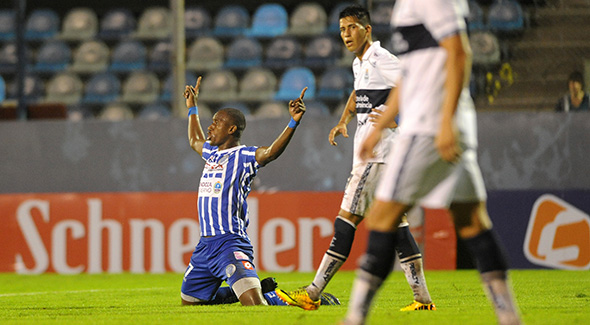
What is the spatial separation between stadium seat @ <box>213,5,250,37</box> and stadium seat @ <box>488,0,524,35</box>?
4302mm

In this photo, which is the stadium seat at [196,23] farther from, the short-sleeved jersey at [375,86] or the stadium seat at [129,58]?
the short-sleeved jersey at [375,86]

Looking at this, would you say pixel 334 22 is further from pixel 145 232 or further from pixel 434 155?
pixel 434 155

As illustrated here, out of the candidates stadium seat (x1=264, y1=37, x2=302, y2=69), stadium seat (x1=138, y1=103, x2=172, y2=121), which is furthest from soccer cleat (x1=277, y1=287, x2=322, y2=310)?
stadium seat (x1=264, y1=37, x2=302, y2=69)

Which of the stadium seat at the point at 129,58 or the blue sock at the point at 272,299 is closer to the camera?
the blue sock at the point at 272,299

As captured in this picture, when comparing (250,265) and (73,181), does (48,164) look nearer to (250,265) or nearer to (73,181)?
(73,181)

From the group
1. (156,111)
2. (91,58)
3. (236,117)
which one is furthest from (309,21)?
(236,117)

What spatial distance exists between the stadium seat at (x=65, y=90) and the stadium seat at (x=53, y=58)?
284mm

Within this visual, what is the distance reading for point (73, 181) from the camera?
10.4 m

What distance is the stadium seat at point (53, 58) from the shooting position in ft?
44.4

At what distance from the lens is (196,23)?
13562 mm

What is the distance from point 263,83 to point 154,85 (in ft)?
5.80

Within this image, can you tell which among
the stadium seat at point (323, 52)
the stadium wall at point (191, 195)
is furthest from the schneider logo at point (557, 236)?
the stadium seat at point (323, 52)

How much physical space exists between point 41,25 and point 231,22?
10.4 ft

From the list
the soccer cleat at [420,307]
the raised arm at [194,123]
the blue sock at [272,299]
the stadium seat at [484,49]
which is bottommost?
the blue sock at [272,299]
